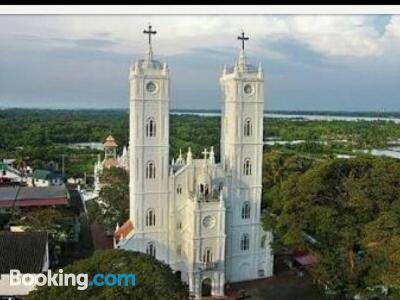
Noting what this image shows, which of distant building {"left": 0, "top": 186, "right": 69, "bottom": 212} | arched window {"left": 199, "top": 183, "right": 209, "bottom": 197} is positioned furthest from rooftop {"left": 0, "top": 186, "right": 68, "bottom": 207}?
arched window {"left": 199, "top": 183, "right": 209, "bottom": 197}

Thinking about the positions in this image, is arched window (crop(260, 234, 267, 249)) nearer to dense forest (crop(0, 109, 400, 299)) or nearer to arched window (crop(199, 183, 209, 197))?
dense forest (crop(0, 109, 400, 299))

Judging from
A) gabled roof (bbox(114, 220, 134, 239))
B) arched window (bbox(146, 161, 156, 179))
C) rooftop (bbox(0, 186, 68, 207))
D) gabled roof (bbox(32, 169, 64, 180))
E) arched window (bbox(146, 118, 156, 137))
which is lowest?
gabled roof (bbox(114, 220, 134, 239))

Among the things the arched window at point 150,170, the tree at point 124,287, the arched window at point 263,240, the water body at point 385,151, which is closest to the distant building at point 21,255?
the tree at point 124,287

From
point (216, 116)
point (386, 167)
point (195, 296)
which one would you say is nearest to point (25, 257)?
point (195, 296)

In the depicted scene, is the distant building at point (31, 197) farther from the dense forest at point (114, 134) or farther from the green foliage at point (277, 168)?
the green foliage at point (277, 168)

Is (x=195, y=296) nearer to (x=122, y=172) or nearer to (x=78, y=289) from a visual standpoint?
(x=78, y=289)

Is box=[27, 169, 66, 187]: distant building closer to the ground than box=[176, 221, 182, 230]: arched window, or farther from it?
farther from it
